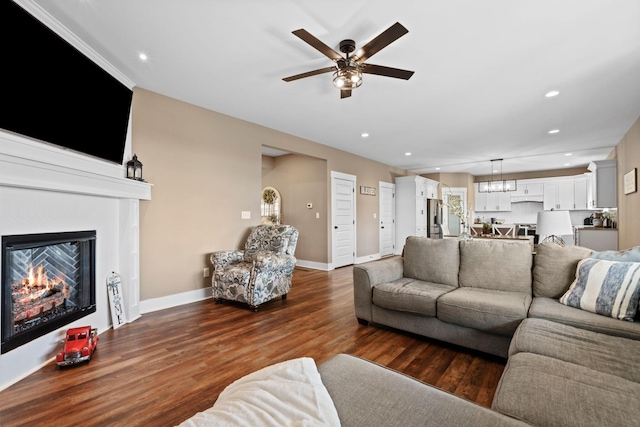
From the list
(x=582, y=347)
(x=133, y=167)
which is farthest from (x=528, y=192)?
(x=133, y=167)

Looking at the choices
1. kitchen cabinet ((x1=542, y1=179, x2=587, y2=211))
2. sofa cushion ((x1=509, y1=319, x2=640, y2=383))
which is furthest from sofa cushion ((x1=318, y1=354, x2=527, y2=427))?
kitchen cabinet ((x1=542, y1=179, x2=587, y2=211))

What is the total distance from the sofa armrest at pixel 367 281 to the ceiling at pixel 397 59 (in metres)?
2.06

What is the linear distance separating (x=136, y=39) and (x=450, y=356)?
374cm

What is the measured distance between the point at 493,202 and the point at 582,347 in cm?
938

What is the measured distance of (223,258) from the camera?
3.73 m

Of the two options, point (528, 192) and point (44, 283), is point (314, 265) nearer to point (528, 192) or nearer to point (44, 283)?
point (44, 283)

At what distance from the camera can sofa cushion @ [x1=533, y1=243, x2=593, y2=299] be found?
231 centimetres

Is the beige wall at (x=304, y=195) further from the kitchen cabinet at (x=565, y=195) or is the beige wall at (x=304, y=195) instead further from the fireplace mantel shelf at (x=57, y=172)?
the kitchen cabinet at (x=565, y=195)

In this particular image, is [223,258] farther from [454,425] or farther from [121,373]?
[454,425]

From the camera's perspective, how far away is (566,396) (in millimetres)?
1054

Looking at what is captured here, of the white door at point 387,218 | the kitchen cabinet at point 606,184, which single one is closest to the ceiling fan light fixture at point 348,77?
the white door at point 387,218

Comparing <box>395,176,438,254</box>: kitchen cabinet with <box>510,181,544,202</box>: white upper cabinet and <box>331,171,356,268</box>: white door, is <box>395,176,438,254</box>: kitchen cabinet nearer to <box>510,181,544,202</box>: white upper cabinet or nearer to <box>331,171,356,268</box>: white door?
<box>331,171,356,268</box>: white door

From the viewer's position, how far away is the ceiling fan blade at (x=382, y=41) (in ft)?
6.11

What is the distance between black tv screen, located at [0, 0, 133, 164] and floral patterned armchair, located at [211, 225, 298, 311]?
5.69ft
